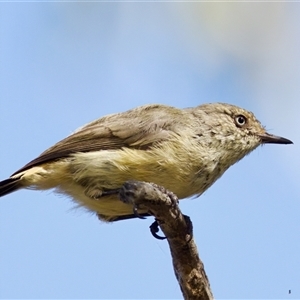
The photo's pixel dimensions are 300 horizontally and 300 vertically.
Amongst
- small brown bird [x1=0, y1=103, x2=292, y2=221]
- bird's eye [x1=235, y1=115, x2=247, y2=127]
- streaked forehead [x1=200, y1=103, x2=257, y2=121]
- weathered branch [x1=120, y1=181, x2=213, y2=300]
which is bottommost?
weathered branch [x1=120, y1=181, x2=213, y2=300]

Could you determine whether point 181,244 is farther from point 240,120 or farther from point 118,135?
point 240,120

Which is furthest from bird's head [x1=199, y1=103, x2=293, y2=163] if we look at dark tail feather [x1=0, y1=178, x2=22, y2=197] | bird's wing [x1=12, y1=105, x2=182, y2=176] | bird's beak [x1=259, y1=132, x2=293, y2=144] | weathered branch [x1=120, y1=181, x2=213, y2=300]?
dark tail feather [x1=0, y1=178, x2=22, y2=197]

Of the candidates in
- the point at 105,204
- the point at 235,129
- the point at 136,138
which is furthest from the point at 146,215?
the point at 235,129

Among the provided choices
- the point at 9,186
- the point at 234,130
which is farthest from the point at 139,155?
the point at 9,186

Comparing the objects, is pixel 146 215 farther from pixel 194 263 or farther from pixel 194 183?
pixel 194 263

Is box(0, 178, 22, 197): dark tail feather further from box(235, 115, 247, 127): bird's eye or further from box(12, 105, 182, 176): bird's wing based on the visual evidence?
box(235, 115, 247, 127): bird's eye

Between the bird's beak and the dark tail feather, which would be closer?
the dark tail feather

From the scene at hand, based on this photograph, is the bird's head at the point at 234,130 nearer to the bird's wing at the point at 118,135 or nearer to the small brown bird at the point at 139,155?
the small brown bird at the point at 139,155
